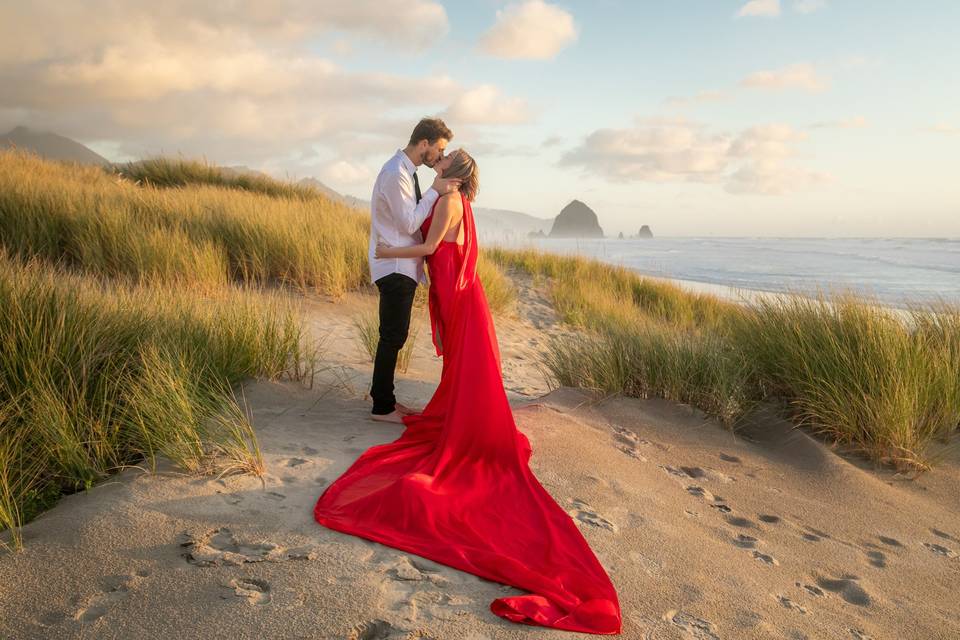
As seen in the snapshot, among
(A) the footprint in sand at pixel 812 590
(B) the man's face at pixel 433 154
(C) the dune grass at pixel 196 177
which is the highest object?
(C) the dune grass at pixel 196 177

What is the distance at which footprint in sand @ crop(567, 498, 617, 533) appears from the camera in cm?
342

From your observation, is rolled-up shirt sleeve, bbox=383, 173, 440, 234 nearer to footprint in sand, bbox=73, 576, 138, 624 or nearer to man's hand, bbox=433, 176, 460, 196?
man's hand, bbox=433, 176, 460, 196

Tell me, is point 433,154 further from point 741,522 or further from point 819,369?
point 819,369

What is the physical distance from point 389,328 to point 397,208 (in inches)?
35.3

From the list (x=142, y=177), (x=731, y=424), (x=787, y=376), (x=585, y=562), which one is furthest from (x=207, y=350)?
(x=142, y=177)

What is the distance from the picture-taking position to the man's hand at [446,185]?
4.13m

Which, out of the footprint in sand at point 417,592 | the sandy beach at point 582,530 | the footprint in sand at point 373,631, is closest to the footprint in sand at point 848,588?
the sandy beach at point 582,530

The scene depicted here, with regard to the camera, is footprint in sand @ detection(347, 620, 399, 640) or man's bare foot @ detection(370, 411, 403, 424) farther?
man's bare foot @ detection(370, 411, 403, 424)

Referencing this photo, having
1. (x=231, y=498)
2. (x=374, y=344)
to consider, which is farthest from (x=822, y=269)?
(x=231, y=498)

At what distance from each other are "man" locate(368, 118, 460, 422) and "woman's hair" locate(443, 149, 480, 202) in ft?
0.20

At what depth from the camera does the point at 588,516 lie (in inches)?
138

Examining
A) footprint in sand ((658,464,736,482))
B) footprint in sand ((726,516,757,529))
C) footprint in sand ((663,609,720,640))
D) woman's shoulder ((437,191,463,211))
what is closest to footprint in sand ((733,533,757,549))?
footprint in sand ((726,516,757,529))

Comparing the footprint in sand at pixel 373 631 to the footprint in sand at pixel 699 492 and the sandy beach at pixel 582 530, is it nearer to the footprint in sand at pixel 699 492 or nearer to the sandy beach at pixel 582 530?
the sandy beach at pixel 582 530

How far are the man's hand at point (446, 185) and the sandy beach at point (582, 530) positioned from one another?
172cm
